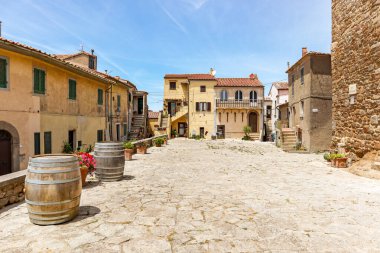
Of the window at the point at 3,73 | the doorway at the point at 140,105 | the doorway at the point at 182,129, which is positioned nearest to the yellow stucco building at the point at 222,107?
the doorway at the point at 182,129

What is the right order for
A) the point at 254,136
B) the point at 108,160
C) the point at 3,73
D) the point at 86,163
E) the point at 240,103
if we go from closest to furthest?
the point at 86,163
the point at 108,160
the point at 3,73
the point at 254,136
the point at 240,103

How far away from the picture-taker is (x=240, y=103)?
33.8 meters

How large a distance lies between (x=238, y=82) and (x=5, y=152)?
29929 millimetres

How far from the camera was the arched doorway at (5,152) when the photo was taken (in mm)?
9320

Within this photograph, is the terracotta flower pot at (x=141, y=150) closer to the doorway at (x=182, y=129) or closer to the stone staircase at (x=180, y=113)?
the stone staircase at (x=180, y=113)

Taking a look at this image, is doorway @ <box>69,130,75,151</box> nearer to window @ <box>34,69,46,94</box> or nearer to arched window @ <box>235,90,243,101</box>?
window @ <box>34,69,46,94</box>

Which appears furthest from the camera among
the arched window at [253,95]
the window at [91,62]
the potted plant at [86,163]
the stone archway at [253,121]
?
the stone archway at [253,121]

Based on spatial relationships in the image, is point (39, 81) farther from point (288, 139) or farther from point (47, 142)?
point (288, 139)

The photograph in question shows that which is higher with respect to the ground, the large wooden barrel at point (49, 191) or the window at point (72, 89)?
the window at point (72, 89)

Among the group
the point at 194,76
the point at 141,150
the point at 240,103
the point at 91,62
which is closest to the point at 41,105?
the point at 141,150

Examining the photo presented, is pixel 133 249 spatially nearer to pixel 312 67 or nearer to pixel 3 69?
pixel 3 69

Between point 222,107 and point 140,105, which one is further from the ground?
point 140,105

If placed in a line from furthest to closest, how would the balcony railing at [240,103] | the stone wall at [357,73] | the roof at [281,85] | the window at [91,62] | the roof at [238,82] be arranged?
the roof at [281,85] → the roof at [238,82] → the balcony railing at [240,103] → the window at [91,62] → the stone wall at [357,73]

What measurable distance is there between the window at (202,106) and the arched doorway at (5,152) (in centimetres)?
2638
